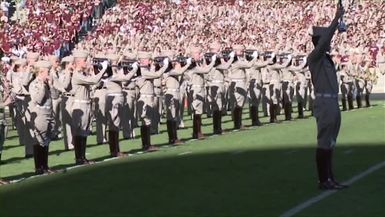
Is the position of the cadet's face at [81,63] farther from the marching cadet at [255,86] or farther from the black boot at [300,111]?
the black boot at [300,111]

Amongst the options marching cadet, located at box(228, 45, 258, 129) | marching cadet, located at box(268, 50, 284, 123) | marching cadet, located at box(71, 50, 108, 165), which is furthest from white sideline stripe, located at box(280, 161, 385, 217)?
marching cadet, located at box(268, 50, 284, 123)

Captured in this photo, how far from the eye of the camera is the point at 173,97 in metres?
22.9

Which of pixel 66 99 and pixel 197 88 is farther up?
pixel 66 99

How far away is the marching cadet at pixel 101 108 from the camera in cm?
2120

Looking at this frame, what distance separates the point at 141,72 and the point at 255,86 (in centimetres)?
642

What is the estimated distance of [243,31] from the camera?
50.2m

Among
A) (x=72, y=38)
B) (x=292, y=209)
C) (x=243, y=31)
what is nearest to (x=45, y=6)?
(x=72, y=38)

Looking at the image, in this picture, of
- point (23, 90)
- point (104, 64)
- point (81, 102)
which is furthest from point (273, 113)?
point (81, 102)

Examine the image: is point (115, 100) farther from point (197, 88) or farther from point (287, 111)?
point (287, 111)

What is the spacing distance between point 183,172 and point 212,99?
31.0 ft

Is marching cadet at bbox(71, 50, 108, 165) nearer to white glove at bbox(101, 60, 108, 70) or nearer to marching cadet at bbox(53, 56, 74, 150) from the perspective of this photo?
white glove at bbox(101, 60, 108, 70)

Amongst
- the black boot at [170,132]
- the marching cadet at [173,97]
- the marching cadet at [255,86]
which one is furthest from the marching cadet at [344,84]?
the black boot at [170,132]

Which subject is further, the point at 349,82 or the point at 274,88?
the point at 349,82

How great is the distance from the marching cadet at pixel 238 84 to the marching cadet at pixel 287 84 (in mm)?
3040
